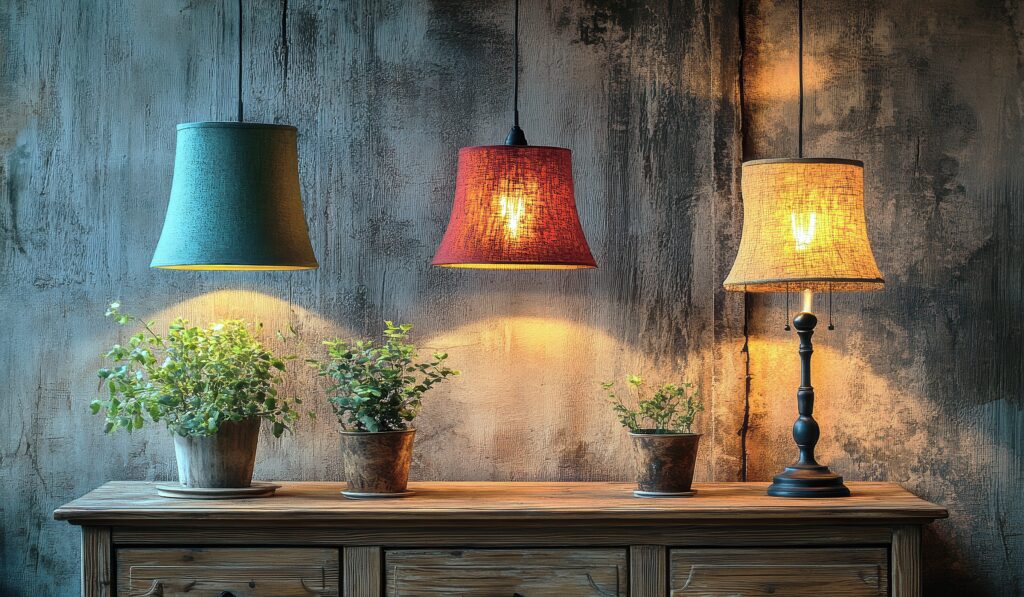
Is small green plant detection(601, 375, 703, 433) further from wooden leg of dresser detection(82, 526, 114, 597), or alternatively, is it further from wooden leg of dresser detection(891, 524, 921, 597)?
wooden leg of dresser detection(82, 526, 114, 597)

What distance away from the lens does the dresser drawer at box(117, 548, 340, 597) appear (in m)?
2.13

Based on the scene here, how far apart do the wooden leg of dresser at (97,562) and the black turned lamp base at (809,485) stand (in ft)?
4.97

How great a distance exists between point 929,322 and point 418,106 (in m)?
1.51

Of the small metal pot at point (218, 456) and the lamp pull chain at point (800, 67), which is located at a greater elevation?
the lamp pull chain at point (800, 67)

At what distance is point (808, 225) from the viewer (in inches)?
89.0

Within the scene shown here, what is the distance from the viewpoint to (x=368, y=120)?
2.66 metres

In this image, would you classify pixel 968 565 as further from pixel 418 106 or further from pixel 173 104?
pixel 173 104

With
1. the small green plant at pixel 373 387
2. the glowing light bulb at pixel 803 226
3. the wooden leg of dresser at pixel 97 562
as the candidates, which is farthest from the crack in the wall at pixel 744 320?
the wooden leg of dresser at pixel 97 562

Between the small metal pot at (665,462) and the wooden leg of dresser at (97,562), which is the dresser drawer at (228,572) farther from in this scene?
the small metal pot at (665,462)

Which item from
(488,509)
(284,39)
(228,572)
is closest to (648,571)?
(488,509)

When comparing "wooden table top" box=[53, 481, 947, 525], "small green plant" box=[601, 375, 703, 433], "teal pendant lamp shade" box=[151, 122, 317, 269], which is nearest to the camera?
"wooden table top" box=[53, 481, 947, 525]

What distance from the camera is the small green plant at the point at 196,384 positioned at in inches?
88.8

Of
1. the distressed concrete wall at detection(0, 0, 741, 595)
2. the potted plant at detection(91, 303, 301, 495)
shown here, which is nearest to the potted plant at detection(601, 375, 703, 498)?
the distressed concrete wall at detection(0, 0, 741, 595)

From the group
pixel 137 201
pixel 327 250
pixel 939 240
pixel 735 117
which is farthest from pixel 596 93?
pixel 137 201
